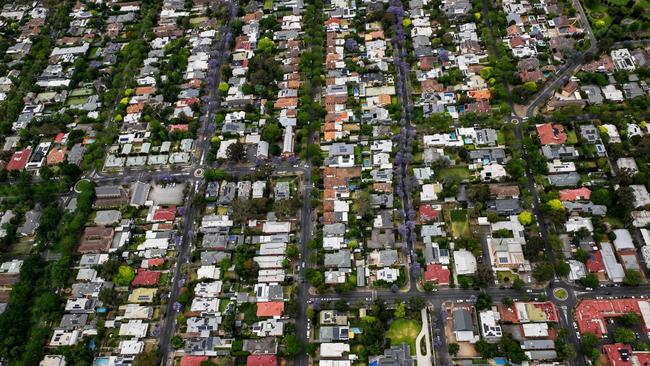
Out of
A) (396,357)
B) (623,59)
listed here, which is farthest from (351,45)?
(396,357)

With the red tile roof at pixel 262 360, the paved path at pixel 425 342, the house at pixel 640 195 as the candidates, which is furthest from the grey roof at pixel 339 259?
the house at pixel 640 195

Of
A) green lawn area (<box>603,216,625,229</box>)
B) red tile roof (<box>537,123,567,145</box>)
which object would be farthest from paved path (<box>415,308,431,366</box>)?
red tile roof (<box>537,123,567,145</box>)

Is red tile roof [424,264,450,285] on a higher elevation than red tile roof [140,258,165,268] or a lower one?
lower

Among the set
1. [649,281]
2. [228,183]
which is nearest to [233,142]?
[228,183]

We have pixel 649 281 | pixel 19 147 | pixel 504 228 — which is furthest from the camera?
pixel 19 147

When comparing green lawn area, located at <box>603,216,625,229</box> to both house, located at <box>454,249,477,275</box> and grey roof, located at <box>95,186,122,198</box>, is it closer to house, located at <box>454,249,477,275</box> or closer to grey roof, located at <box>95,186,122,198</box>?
house, located at <box>454,249,477,275</box>

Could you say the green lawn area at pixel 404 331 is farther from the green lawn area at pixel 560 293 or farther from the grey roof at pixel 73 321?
the grey roof at pixel 73 321

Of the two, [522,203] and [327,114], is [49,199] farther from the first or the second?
[522,203]

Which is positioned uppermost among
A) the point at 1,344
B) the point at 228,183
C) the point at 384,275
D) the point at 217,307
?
the point at 228,183
